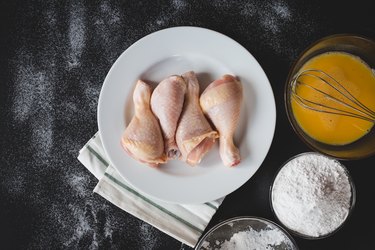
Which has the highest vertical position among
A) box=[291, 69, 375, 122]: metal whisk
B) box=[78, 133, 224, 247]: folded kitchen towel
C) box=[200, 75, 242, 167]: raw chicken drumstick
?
box=[291, 69, 375, 122]: metal whisk

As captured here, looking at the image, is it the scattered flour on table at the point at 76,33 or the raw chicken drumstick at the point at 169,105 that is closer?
the raw chicken drumstick at the point at 169,105

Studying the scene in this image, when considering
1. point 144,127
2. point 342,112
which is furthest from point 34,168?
point 342,112

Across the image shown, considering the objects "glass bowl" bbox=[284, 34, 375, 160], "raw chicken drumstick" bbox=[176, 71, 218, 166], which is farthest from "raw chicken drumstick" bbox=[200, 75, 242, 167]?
"glass bowl" bbox=[284, 34, 375, 160]

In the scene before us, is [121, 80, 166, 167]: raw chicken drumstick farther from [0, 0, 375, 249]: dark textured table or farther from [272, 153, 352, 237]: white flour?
[272, 153, 352, 237]: white flour

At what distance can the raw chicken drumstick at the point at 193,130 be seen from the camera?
3.61 feet

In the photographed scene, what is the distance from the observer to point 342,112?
1083 millimetres

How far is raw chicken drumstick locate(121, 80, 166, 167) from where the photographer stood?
1.10 metres

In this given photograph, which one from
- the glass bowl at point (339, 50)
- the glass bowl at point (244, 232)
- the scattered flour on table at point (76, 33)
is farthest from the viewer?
the scattered flour on table at point (76, 33)

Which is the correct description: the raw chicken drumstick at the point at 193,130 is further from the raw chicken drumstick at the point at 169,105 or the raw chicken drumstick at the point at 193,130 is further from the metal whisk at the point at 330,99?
the metal whisk at the point at 330,99

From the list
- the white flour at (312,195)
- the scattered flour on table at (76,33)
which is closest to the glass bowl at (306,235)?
the white flour at (312,195)

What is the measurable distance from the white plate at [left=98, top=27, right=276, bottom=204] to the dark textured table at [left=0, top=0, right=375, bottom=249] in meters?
0.08

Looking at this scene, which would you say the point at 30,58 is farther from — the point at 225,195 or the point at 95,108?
the point at 225,195

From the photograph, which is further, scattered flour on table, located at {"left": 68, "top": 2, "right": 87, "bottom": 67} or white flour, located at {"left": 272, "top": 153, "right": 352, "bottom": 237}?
scattered flour on table, located at {"left": 68, "top": 2, "right": 87, "bottom": 67}

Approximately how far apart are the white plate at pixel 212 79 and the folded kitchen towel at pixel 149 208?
0.07 m
